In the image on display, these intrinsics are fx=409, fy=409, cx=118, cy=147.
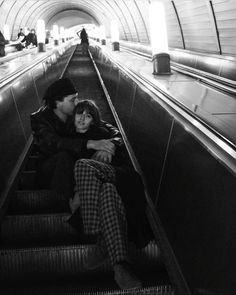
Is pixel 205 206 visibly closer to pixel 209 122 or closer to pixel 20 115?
pixel 209 122

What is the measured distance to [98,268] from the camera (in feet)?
8.95

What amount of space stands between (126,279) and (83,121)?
1638 millimetres

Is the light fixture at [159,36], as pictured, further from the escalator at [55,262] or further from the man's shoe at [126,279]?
the man's shoe at [126,279]

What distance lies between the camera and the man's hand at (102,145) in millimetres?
3408

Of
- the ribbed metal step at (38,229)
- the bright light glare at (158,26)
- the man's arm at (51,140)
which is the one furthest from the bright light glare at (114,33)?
the ribbed metal step at (38,229)

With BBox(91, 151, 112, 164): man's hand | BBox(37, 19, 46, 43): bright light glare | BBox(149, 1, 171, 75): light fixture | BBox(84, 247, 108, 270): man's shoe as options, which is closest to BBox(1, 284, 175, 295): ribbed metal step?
BBox(84, 247, 108, 270): man's shoe

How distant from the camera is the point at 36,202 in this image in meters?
3.66

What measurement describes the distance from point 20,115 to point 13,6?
80.7 ft

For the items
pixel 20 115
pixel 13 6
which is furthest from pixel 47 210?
pixel 13 6

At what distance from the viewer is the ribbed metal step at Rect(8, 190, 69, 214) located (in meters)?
3.61

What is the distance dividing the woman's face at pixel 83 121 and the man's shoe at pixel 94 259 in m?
1.33

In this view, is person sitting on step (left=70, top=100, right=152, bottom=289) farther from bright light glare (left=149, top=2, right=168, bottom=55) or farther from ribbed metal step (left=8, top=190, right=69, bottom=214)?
bright light glare (left=149, top=2, right=168, bottom=55)

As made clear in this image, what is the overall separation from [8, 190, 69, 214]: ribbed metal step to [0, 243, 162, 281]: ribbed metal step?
2.77 ft

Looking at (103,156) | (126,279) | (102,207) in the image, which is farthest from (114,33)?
(126,279)
